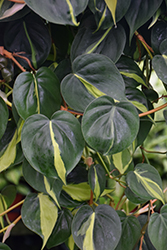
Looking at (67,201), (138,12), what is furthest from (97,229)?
(138,12)

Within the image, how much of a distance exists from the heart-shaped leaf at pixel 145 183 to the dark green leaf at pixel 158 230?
0.06 metres

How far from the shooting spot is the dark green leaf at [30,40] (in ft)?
1.79

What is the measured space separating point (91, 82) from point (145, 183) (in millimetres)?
265

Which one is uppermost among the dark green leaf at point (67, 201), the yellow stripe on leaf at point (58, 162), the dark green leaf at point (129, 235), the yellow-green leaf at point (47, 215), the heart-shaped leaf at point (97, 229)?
the yellow stripe on leaf at point (58, 162)

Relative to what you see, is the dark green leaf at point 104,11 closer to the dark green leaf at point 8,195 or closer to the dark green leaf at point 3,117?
the dark green leaf at point 3,117

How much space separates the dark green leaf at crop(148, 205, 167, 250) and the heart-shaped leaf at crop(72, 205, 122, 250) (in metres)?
0.08

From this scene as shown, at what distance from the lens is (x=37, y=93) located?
443 mm

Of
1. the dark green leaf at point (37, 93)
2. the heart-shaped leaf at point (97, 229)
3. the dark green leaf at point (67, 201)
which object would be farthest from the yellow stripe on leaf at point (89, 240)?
the dark green leaf at point (37, 93)

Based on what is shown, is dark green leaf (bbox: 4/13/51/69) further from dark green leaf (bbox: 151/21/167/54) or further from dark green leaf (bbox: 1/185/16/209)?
dark green leaf (bbox: 1/185/16/209)

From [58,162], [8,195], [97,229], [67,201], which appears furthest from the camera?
[8,195]

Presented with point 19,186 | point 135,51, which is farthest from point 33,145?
point 19,186

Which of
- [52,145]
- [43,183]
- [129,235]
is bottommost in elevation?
[129,235]

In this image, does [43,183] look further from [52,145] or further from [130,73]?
[130,73]

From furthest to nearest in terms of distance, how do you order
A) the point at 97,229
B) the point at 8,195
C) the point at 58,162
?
the point at 8,195
the point at 97,229
the point at 58,162
